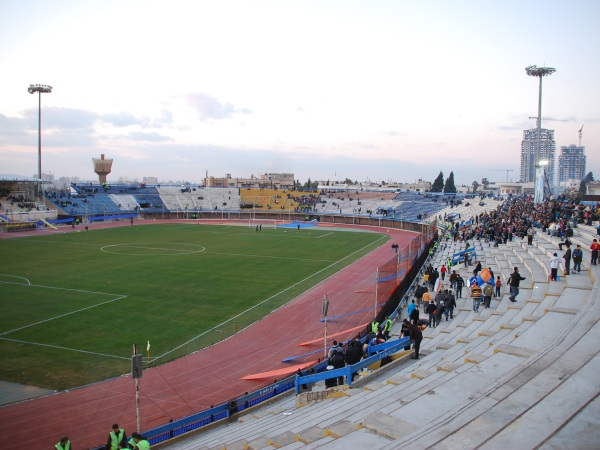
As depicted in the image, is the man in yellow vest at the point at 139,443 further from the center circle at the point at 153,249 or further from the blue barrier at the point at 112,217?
the blue barrier at the point at 112,217

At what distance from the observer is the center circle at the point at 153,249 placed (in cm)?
3958

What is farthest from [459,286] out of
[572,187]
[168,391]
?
[572,187]

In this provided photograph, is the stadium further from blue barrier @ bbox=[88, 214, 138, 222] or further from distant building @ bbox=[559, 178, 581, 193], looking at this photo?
distant building @ bbox=[559, 178, 581, 193]

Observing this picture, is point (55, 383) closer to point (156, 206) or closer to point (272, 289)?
point (272, 289)

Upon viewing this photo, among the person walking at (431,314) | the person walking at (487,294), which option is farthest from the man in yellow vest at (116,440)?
the person walking at (487,294)

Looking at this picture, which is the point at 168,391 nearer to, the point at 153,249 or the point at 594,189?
the point at 153,249

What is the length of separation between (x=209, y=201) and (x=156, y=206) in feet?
32.5

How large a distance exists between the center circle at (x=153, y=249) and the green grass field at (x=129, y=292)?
3.5 inches

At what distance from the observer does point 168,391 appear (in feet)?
46.1

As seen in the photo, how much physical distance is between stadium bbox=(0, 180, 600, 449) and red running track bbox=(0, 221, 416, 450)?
0.19 feet

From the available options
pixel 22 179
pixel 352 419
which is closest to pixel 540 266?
pixel 352 419

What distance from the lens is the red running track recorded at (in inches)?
465

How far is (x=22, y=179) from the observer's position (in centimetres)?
6644

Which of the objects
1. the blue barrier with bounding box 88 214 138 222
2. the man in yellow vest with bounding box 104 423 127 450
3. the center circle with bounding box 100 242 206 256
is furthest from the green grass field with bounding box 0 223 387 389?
the blue barrier with bounding box 88 214 138 222
